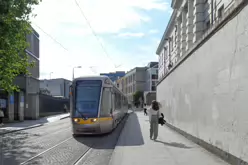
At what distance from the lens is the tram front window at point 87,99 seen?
1721 centimetres

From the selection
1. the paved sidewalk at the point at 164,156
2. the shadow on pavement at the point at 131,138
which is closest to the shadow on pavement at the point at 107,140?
the shadow on pavement at the point at 131,138

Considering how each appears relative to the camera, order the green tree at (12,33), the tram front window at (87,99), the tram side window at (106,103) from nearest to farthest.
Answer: the tram front window at (87,99) < the tram side window at (106,103) < the green tree at (12,33)

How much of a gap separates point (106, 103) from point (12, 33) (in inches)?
263

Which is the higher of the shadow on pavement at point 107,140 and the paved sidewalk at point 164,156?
the paved sidewalk at point 164,156

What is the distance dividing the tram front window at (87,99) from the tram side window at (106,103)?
1.09ft

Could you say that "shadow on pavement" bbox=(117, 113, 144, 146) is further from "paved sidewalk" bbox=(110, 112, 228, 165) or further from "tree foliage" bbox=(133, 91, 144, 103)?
"tree foliage" bbox=(133, 91, 144, 103)

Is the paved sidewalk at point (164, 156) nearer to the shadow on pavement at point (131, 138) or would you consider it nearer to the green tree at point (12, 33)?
the shadow on pavement at point (131, 138)

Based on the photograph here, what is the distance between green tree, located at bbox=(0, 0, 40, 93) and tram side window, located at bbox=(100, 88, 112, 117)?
6.17m

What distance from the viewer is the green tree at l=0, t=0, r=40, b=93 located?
1827 centimetres

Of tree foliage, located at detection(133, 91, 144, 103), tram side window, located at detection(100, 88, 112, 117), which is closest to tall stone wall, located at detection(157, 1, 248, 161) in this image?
tram side window, located at detection(100, 88, 112, 117)

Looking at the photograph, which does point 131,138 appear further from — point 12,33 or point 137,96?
point 137,96

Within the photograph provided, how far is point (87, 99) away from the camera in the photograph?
1750 cm

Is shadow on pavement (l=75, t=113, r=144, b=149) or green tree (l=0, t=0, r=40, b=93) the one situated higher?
→ green tree (l=0, t=0, r=40, b=93)

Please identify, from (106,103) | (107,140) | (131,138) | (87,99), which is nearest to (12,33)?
(87,99)
